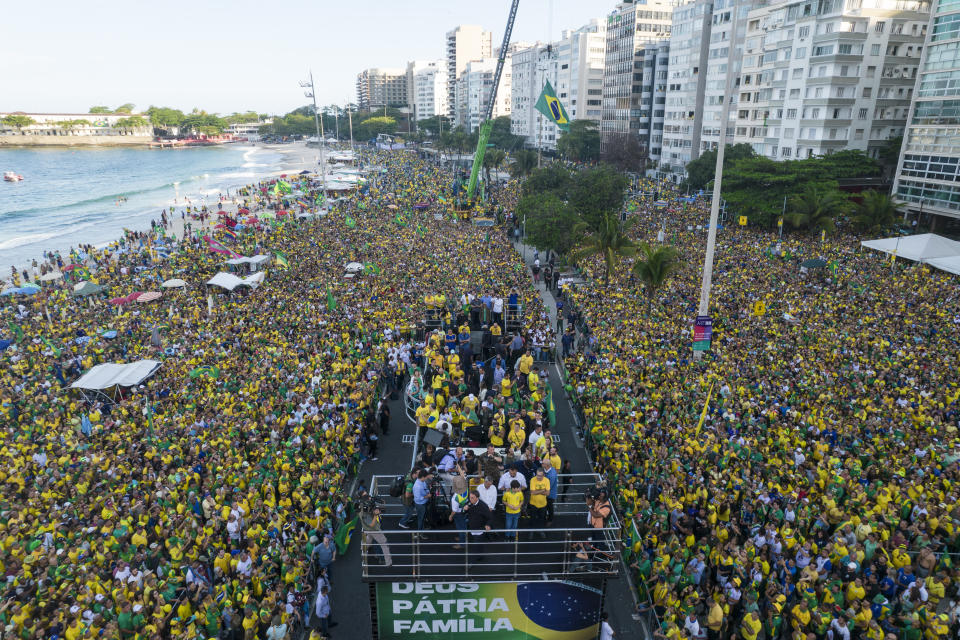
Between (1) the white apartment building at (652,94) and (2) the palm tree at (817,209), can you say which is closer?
(2) the palm tree at (817,209)

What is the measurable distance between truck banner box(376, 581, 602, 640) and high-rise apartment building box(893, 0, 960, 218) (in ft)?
147

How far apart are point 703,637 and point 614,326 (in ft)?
46.9

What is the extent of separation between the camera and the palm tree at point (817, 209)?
3894cm

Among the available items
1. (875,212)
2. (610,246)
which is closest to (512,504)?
(610,246)

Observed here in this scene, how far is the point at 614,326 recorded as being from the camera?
75.5 feet

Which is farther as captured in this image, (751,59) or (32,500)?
(751,59)

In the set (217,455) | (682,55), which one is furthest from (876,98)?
(217,455)

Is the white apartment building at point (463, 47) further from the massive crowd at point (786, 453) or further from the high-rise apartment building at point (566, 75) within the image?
the massive crowd at point (786, 453)

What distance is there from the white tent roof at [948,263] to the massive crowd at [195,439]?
19.6 metres

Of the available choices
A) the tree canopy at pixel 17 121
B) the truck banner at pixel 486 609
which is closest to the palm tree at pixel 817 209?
the truck banner at pixel 486 609

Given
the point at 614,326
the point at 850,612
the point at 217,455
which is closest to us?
the point at 850,612

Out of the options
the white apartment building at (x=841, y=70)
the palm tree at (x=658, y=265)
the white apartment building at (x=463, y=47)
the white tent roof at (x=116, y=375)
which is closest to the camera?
the white tent roof at (x=116, y=375)

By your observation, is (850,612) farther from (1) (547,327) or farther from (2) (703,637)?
(1) (547,327)

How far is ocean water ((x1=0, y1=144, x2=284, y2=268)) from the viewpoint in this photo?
65.2 m
